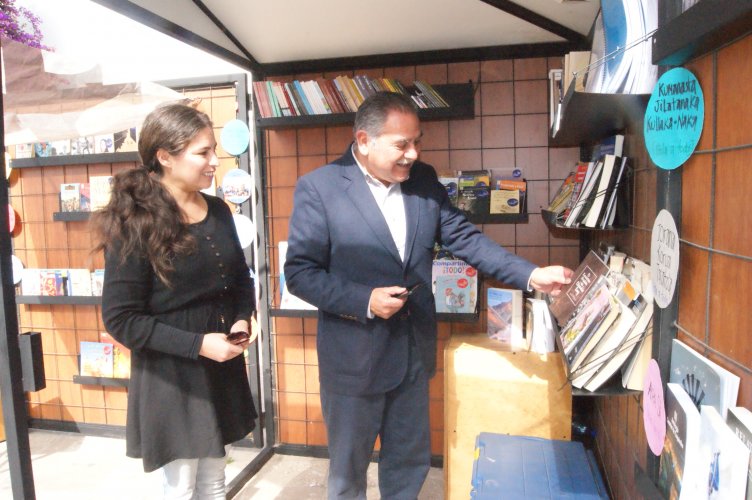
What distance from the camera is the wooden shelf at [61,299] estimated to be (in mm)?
3255

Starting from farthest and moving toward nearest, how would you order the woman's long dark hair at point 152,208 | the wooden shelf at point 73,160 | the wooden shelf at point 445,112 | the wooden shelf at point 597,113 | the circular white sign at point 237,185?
the wooden shelf at point 73,160 < the circular white sign at point 237,185 < the wooden shelf at point 445,112 < the woman's long dark hair at point 152,208 < the wooden shelf at point 597,113

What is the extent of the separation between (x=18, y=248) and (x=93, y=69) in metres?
1.75

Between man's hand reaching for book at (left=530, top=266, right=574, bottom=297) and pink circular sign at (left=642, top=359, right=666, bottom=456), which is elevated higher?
man's hand reaching for book at (left=530, top=266, right=574, bottom=297)

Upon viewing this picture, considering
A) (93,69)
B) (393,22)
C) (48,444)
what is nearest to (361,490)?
(393,22)

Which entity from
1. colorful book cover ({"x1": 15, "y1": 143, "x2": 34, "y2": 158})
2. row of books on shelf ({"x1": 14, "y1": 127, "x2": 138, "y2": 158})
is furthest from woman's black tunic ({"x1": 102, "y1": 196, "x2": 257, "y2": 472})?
colorful book cover ({"x1": 15, "y1": 143, "x2": 34, "y2": 158})

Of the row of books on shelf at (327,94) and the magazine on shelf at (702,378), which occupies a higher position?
the row of books on shelf at (327,94)

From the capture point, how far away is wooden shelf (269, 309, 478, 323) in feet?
8.75

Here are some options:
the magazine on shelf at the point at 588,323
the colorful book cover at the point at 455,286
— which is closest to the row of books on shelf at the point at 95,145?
the colorful book cover at the point at 455,286

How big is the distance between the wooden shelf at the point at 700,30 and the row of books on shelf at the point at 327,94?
1.70 m

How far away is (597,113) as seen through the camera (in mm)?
1562

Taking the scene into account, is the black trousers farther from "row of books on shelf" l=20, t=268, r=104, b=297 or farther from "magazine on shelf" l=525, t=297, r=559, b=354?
"row of books on shelf" l=20, t=268, r=104, b=297

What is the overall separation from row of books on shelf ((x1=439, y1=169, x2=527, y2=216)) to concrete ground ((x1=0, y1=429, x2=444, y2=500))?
1509 mm

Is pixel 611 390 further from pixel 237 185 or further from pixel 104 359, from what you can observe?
pixel 104 359

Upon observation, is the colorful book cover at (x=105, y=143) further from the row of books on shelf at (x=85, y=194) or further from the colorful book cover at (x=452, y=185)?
the colorful book cover at (x=452, y=185)
